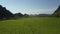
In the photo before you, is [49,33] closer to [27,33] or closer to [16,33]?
[27,33]

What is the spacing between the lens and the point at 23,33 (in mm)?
10820

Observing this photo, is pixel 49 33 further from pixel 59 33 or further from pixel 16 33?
pixel 16 33

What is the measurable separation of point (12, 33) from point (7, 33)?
47cm

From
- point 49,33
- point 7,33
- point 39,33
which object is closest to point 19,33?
point 7,33

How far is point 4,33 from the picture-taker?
10.7 m

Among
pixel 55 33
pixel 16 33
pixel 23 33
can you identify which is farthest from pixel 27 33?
pixel 55 33

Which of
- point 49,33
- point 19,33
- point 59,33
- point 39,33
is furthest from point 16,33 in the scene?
point 59,33

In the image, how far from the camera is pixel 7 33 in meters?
10.7

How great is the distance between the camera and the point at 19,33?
10734mm

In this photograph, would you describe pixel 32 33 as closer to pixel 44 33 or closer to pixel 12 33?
pixel 44 33

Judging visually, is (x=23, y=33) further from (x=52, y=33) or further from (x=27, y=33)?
(x=52, y=33)

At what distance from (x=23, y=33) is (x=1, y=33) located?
2046mm

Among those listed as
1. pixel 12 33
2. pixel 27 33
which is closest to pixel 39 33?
pixel 27 33

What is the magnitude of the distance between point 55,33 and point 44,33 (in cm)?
102
